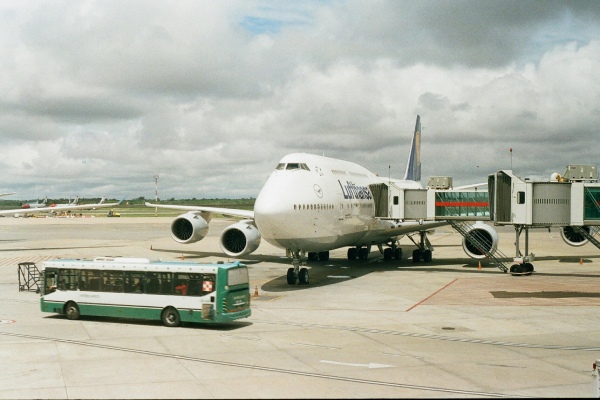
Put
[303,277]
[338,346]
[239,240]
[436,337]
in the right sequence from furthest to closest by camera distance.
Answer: [239,240] < [303,277] < [436,337] < [338,346]

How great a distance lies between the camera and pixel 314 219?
34.5 metres

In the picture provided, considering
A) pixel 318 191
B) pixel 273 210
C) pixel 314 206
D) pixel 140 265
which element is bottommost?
pixel 140 265

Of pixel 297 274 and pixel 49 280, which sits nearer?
pixel 49 280

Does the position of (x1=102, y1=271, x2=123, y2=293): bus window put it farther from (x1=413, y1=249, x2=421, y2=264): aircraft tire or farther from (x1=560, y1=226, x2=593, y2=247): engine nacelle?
(x1=560, y1=226, x2=593, y2=247): engine nacelle

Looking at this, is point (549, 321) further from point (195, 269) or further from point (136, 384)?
point (136, 384)

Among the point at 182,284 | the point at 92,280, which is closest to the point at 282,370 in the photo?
the point at 182,284

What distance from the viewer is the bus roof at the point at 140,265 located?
80.0 feet

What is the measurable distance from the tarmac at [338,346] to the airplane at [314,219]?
2.94 m

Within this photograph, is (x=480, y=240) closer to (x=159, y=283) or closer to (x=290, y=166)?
(x=290, y=166)

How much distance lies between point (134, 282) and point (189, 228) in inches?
892

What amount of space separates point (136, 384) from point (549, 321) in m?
17.2

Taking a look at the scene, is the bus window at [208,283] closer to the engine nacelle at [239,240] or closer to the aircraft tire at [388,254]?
the engine nacelle at [239,240]

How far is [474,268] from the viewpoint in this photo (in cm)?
4538

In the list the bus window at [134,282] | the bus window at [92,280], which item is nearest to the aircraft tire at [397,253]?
the bus window at [134,282]
